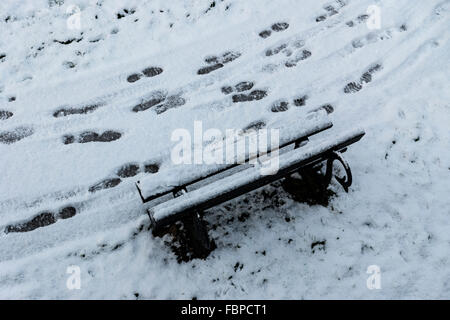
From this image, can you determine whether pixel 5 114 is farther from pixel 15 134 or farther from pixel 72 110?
pixel 72 110

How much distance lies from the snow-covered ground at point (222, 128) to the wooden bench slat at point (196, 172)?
3.9 inches

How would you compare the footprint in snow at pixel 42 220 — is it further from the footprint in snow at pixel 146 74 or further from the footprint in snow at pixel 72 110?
the footprint in snow at pixel 146 74

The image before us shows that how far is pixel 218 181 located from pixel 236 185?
0.27 m

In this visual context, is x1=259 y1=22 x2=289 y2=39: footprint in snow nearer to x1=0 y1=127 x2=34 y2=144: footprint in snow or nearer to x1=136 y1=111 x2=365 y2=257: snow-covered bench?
x1=136 y1=111 x2=365 y2=257: snow-covered bench

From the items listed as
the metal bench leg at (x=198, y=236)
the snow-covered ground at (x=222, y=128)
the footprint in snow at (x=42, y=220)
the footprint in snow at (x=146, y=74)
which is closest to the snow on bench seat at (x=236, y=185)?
the metal bench leg at (x=198, y=236)

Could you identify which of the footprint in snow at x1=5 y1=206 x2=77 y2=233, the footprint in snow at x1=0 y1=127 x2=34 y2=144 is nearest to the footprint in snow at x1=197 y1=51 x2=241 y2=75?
the footprint in snow at x1=0 y1=127 x2=34 y2=144

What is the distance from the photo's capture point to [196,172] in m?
3.21

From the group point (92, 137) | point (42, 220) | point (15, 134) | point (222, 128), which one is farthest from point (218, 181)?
point (15, 134)

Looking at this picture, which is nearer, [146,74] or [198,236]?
[198,236]

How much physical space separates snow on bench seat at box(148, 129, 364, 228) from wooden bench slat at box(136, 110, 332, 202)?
89 millimetres

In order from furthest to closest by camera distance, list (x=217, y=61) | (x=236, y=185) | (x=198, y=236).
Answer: (x=217, y=61), (x=198, y=236), (x=236, y=185)

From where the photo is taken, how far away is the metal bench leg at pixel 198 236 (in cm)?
327

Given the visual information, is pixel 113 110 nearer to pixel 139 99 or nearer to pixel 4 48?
pixel 139 99

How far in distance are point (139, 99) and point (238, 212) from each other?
1.93 m
